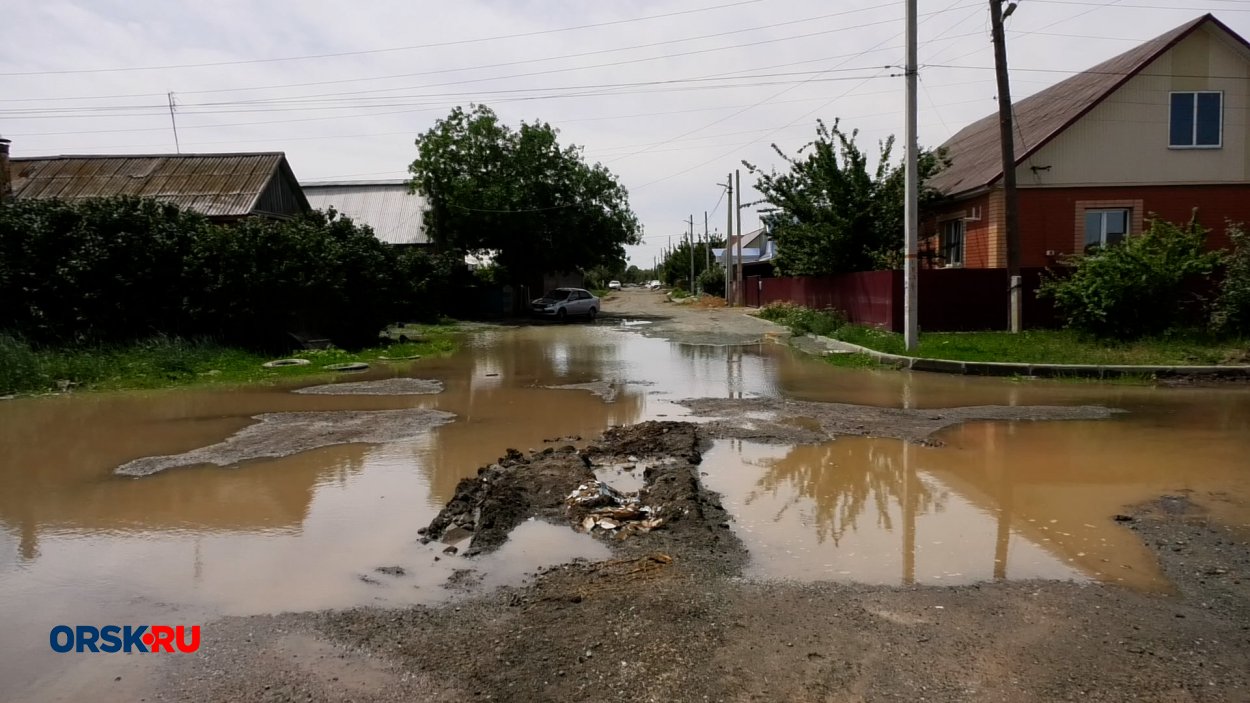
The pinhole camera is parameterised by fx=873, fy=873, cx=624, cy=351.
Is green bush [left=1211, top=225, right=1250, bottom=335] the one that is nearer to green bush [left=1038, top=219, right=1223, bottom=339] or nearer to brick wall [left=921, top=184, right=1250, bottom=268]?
green bush [left=1038, top=219, right=1223, bottom=339]

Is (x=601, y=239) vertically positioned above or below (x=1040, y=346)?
above

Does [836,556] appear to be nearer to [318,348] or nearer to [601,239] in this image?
[318,348]

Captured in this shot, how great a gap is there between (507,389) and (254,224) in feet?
29.9

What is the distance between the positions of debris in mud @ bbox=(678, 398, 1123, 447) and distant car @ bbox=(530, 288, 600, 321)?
1016 inches

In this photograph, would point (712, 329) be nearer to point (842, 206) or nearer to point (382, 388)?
point (842, 206)

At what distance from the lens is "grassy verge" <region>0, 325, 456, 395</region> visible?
47.6 ft

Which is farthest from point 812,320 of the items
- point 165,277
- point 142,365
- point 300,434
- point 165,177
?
point 165,177

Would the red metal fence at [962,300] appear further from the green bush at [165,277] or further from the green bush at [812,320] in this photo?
the green bush at [165,277]

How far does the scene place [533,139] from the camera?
3969cm

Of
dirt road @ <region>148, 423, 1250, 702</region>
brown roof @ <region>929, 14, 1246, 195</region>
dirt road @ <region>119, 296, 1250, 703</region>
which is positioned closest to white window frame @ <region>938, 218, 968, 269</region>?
brown roof @ <region>929, 14, 1246, 195</region>

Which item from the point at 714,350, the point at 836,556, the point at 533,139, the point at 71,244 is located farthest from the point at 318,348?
the point at 533,139

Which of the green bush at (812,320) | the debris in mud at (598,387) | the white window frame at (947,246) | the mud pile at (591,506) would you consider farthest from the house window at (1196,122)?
the mud pile at (591,506)

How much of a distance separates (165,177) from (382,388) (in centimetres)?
2022

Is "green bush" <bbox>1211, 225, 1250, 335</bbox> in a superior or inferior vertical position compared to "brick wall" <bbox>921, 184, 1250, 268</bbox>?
inferior
